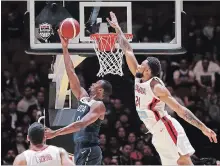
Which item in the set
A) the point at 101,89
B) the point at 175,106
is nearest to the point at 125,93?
the point at 101,89

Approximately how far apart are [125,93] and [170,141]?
499 centimetres

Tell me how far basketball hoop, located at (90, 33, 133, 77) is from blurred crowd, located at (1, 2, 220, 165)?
2.18 meters

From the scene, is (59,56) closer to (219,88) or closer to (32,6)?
(32,6)

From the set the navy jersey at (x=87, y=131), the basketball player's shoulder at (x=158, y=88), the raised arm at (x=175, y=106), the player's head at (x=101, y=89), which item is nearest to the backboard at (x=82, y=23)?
the player's head at (x=101, y=89)

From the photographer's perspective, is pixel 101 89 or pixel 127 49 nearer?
pixel 101 89

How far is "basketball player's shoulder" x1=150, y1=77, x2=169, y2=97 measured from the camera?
6730 millimetres

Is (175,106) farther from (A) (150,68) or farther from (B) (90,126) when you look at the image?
(B) (90,126)

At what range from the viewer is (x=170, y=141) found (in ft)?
22.5

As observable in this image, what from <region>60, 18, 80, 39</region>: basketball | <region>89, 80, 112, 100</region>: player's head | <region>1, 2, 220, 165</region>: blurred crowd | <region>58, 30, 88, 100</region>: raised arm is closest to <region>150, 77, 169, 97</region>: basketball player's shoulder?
<region>89, 80, 112, 100</region>: player's head

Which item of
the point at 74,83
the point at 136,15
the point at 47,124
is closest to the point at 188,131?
the point at 136,15

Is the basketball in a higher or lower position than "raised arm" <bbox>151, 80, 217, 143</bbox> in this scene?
higher

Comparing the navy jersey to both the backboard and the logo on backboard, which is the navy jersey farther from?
the logo on backboard

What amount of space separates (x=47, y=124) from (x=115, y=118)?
284 centimetres

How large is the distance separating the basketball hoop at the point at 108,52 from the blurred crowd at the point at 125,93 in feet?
7.17
